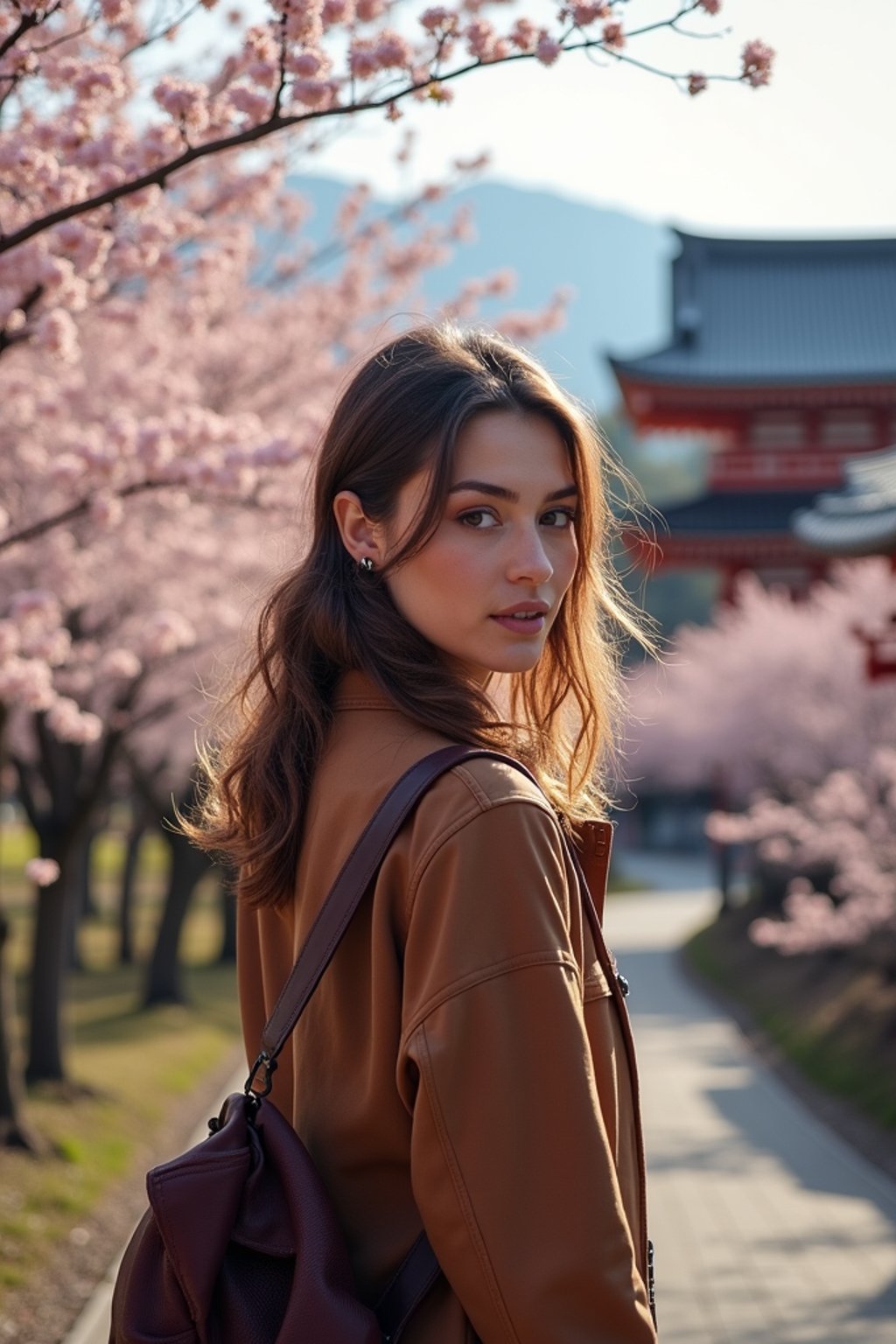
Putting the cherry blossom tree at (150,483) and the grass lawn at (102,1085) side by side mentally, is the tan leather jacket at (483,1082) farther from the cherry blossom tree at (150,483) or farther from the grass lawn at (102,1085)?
the grass lawn at (102,1085)

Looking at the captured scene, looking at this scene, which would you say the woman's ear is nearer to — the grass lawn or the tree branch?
the tree branch

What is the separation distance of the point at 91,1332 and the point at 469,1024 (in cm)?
455

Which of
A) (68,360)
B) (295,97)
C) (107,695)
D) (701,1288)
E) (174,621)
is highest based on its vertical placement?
(295,97)

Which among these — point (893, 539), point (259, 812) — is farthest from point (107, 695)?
point (259, 812)

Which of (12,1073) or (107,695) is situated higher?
(107,695)

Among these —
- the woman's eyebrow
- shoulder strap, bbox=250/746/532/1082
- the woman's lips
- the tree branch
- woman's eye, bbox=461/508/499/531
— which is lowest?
shoulder strap, bbox=250/746/532/1082

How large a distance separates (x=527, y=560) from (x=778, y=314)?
2226 centimetres

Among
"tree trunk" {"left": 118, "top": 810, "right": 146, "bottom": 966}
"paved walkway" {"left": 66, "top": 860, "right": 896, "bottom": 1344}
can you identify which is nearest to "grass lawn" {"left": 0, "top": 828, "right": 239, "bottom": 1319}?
"tree trunk" {"left": 118, "top": 810, "right": 146, "bottom": 966}

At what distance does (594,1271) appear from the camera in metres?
1.46

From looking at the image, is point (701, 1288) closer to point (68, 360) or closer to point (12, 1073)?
point (12, 1073)

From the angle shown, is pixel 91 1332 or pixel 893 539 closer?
pixel 91 1332

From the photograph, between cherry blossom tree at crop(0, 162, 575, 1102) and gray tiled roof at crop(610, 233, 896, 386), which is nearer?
cherry blossom tree at crop(0, 162, 575, 1102)

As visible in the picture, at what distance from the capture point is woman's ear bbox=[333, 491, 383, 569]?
1859 mm

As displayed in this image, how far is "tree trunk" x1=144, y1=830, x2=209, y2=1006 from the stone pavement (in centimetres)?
426
